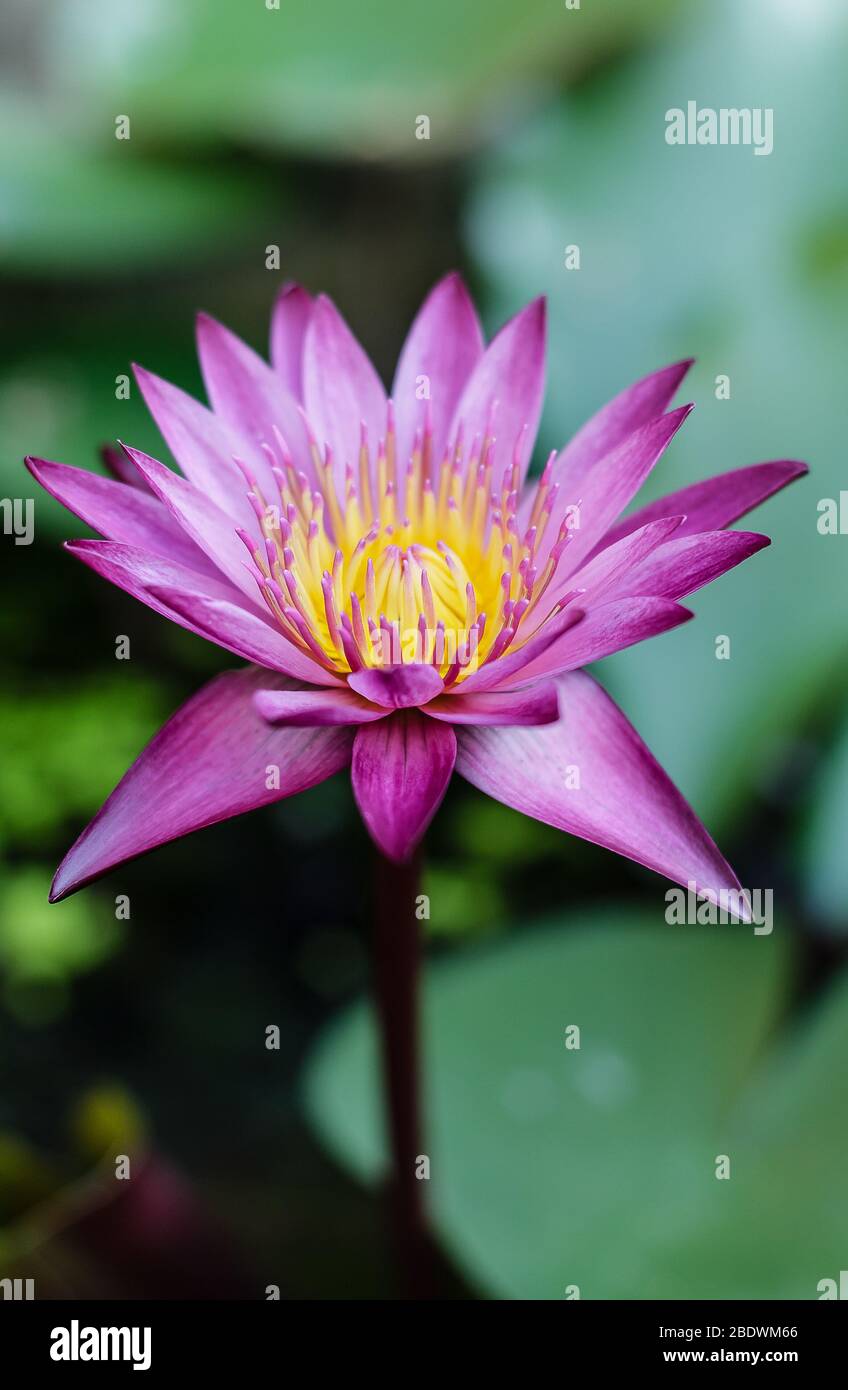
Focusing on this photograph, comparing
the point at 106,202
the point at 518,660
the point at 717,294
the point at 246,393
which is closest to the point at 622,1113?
the point at 518,660

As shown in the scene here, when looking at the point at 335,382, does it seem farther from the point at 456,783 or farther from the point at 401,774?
the point at 456,783

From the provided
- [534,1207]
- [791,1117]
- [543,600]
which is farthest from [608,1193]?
[543,600]

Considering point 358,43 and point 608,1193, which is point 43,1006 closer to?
point 608,1193

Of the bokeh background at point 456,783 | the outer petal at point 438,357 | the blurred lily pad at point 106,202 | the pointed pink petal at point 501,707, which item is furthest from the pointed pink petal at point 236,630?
the blurred lily pad at point 106,202

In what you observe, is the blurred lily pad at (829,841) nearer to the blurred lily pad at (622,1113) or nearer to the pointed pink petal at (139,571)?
the blurred lily pad at (622,1113)

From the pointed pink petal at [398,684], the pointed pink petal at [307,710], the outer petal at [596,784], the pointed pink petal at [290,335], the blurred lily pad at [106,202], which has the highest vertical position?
the blurred lily pad at [106,202]

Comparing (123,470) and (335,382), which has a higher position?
(335,382)

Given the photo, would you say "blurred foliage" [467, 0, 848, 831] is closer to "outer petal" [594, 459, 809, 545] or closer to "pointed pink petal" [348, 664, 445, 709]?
"outer petal" [594, 459, 809, 545]

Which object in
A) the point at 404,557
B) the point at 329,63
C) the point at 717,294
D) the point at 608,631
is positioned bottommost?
the point at 608,631
